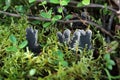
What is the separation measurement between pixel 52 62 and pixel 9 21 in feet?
1.56

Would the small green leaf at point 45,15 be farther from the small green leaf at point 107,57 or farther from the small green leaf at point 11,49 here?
the small green leaf at point 107,57

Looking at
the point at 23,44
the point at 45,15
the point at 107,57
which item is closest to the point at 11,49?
the point at 23,44

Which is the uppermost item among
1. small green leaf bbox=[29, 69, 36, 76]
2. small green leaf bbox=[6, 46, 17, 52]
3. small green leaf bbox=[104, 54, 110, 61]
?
small green leaf bbox=[6, 46, 17, 52]

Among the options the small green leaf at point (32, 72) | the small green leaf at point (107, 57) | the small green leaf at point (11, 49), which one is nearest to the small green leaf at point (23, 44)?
the small green leaf at point (11, 49)

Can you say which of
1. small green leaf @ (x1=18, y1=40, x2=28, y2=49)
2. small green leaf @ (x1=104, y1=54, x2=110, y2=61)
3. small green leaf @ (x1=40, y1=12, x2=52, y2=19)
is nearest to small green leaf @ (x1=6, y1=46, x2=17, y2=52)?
small green leaf @ (x1=18, y1=40, x2=28, y2=49)

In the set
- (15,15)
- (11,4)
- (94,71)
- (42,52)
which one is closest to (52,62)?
(42,52)

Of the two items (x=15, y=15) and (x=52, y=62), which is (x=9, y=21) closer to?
(x=15, y=15)

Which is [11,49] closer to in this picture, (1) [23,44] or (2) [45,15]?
(1) [23,44]

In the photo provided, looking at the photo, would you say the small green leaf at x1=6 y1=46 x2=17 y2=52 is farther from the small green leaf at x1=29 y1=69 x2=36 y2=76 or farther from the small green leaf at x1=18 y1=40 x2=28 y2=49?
the small green leaf at x1=29 y1=69 x2=36 y2=76

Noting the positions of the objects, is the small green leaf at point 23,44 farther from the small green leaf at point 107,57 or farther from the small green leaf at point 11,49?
the small green leaf at point 107,57

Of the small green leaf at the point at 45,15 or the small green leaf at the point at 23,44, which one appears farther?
the small green leaf at the point at 45,15

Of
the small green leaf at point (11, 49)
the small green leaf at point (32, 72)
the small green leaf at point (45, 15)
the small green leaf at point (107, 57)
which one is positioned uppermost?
the small green leaf at point (45, 15)

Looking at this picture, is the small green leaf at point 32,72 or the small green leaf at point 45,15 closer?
the small green leaf at point 32,72

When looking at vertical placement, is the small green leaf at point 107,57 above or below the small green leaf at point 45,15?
below
